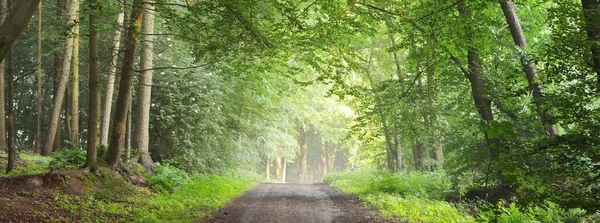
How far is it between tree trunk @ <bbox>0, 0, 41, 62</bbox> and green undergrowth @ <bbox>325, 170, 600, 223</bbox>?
20.4ft

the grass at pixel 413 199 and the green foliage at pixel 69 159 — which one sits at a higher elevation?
the green foliage at pixel 69 159

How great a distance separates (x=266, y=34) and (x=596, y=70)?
666 centimetres

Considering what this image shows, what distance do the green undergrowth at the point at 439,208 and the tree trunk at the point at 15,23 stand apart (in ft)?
20.4

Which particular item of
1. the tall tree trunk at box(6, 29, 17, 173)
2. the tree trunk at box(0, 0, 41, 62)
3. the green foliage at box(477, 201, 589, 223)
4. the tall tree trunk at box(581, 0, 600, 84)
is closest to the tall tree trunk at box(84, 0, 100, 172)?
the tall tree trunk at box(6, 29, 17, 173)

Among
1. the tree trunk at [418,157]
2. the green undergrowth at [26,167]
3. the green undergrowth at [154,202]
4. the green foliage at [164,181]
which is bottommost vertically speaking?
the green undergrowth at [154,202]

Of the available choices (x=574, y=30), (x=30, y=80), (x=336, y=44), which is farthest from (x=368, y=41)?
(x=30, y=80)

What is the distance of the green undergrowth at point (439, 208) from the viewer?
7688 mm

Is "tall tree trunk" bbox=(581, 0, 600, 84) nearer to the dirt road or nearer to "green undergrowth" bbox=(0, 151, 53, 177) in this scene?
the dirt road

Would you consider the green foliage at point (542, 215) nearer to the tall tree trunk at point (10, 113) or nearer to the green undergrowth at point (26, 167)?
the tall tree trunk at point (10, 113)

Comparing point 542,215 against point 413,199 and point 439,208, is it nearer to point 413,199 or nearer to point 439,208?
point 439,208

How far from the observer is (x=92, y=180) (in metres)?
10.3

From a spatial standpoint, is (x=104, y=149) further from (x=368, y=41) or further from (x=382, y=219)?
(x=368, y=41)

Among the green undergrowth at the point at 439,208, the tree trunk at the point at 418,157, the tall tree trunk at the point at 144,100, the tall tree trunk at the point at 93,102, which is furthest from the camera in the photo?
the tree trunk at the point at 418,157

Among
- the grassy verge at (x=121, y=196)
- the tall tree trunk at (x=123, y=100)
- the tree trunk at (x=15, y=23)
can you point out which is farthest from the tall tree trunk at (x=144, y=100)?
the tree trunk at (x=15, y=23)
